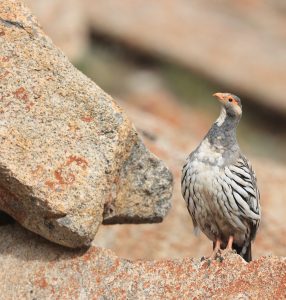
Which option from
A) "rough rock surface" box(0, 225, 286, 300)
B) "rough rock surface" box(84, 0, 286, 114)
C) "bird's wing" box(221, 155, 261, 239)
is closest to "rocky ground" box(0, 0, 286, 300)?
"rough rock surface" box(0, 225, 286, 300)

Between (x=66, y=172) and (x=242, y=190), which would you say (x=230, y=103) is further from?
(x=66, y=172)

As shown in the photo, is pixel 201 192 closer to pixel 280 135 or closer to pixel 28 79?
pixel 28 79

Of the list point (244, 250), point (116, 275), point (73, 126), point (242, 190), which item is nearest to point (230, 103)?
point (242, 190)

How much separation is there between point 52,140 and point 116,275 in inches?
56.3

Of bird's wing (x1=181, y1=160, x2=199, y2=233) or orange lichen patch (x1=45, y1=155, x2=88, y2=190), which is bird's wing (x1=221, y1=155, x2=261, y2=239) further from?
orange lichen patch (x1=45, y1=155, x2=88, y2=190)

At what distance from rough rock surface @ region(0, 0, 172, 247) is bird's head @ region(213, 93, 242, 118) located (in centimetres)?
112

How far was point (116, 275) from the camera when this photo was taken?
966 cm

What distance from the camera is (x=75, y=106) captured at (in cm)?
976

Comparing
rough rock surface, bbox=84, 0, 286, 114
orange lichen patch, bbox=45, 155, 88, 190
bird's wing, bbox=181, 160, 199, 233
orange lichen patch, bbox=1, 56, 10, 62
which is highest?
orange lichen patch, bbox=1, 56, 10, 62

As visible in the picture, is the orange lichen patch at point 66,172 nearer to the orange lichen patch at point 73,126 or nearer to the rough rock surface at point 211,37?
the orange lichen patch at point 73,126

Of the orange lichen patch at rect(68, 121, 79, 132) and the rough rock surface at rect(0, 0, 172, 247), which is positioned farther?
the orange lichen patch at rect(68, 121, 79, 132)

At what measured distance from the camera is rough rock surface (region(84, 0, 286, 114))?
26.8 m

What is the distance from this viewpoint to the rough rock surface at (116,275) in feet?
29.5

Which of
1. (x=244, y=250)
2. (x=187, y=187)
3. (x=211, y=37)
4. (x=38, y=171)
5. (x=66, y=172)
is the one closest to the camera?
(x=38, y=171)
